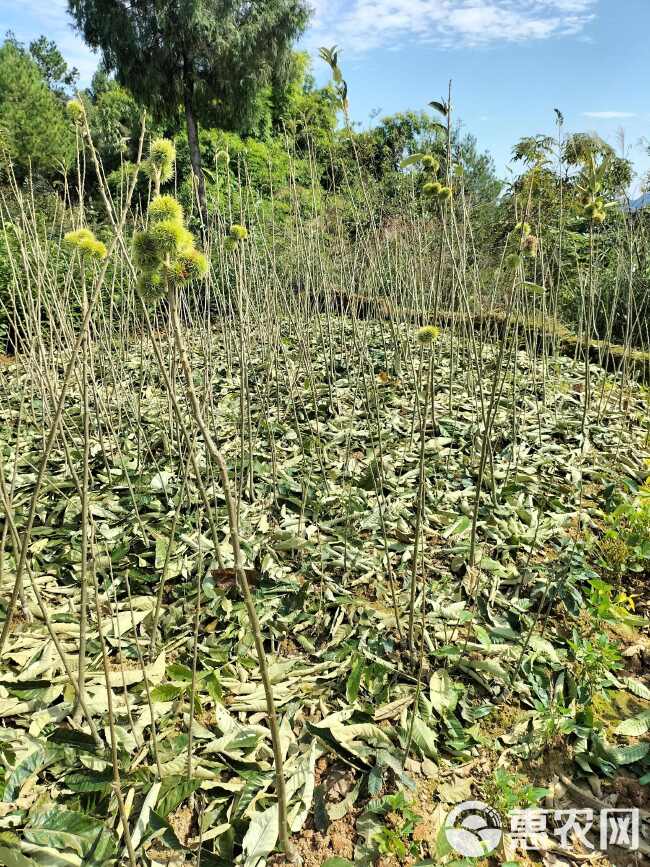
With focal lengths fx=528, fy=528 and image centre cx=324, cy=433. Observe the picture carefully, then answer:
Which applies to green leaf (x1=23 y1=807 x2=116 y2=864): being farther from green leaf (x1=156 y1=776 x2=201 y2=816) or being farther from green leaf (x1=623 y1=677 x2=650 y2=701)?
green leaf (x1=623 y1=677 x2=650 y2=701)

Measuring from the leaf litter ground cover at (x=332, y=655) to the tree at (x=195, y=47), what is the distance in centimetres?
656

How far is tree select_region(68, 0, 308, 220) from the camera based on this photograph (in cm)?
745

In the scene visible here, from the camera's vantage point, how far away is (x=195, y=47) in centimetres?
775

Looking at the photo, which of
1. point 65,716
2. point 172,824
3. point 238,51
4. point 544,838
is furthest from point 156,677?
point 238,51

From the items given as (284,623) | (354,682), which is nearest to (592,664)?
(354,682)

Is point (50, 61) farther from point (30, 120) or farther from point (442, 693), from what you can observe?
point (442, 693)

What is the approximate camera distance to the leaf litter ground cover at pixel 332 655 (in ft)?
2.99

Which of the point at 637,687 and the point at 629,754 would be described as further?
the point at 637,687

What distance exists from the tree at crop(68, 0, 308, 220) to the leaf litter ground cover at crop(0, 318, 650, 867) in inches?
258

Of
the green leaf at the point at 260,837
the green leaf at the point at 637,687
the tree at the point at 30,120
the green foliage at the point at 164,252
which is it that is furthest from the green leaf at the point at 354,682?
the tree at the point at 30,120

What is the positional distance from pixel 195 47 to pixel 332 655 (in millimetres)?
9188

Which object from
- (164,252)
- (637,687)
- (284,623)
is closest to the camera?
(164,252)

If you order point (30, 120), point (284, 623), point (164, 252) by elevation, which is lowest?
point (284, 623)

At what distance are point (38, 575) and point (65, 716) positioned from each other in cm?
52
